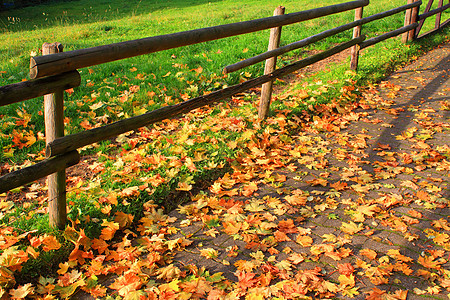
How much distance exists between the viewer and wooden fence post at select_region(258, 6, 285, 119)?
196 inches

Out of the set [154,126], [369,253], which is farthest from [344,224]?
[154,126]

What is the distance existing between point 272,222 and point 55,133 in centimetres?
196

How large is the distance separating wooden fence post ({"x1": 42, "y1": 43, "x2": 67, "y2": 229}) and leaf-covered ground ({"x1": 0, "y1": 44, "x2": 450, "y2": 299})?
0.17m

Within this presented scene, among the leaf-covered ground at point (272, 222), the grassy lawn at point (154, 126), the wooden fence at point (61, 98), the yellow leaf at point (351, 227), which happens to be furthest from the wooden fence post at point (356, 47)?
the yellow leaf at point (351, 227)

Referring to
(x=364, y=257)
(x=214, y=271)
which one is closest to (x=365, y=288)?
(x=364, y=257)

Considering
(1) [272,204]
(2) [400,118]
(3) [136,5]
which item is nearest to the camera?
(1) [272,204]

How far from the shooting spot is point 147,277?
2738 millimetres

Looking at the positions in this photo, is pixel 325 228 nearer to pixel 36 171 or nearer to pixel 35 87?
pixel 36 171

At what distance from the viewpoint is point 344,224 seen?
3.27 m

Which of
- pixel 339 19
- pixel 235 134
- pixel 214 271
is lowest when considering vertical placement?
pixel 214 271

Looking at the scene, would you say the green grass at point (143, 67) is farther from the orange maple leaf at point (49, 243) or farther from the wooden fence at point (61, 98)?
the orange maple leaf at point (49, 243)

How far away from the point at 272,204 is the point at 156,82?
3.70 meters

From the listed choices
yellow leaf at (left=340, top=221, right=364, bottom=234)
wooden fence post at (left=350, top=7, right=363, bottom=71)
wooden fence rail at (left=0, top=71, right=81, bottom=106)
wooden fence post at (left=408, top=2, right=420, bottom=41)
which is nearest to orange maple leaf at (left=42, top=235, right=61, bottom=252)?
wooden fence rail at (left=0, top=71, right=81, bottom=106)

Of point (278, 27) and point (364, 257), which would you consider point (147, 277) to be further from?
point (278, 27)
